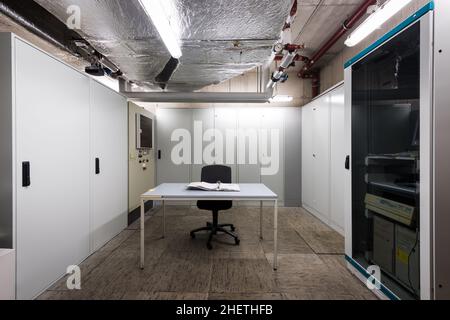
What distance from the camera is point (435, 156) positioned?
119cm

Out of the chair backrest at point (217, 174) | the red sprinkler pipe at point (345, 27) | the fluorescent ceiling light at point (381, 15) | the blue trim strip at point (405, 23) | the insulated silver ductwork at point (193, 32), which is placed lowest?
the chair backrest at point (217, 174)

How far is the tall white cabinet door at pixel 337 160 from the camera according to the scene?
2.80 m

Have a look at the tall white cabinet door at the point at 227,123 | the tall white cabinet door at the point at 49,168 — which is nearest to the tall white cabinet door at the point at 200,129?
the tall white cabinet door at the point at 227,123

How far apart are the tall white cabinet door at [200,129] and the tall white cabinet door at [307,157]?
→ 1.86 m

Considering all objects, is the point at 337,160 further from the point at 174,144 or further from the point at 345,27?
the point at 174,144

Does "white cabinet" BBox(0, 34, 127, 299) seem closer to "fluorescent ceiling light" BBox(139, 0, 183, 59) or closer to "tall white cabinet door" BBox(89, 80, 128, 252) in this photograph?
"tall white cabinet door" BBox(89, 80, 128, 252)

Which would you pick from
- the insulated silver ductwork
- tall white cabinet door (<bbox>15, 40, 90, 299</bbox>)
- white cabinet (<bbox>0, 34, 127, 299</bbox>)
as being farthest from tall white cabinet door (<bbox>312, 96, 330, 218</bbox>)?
tall white cabinet door (<bbox>15, 40, 90, 299</bbox>)

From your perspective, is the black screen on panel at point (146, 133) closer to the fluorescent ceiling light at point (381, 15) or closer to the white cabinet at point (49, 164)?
the white cabinet at point (49, 164)

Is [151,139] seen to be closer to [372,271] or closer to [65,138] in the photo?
[65,138]

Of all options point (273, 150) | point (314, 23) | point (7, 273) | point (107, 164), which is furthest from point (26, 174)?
point (273, 150)

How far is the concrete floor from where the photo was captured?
67.8 inches

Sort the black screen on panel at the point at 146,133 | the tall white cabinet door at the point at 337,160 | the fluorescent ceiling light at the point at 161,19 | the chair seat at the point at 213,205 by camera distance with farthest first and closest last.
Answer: the black screen on panel at the point at 146,133 < the tall white cabinet door at the point at 337,160 < the chair seat at the point at 213,205 < the fluorescent ceiling light at the point at 161,19

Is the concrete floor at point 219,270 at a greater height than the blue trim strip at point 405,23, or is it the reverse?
the blue trim strip at point 405,23

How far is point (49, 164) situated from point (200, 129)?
9.20 ft
